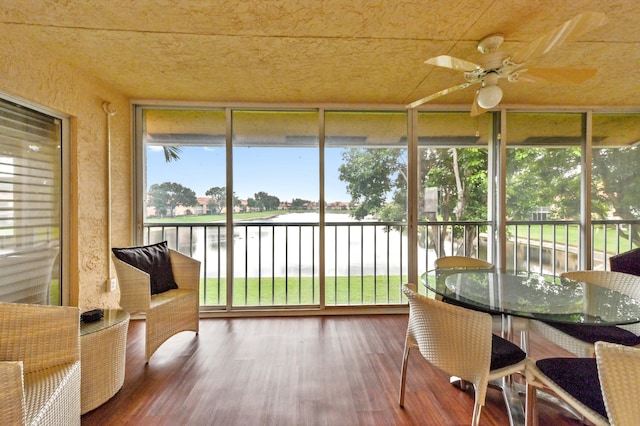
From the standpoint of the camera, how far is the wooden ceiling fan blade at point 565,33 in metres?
1.16

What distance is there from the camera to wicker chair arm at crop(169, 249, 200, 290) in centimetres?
256

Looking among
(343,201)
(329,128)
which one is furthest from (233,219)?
(329,128)

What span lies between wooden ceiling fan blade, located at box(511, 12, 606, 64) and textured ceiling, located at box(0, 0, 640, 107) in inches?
14.7

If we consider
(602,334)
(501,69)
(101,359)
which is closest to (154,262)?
(101,359)

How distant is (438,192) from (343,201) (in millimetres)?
1163

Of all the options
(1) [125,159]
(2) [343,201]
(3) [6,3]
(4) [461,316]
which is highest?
(3) [6,3]

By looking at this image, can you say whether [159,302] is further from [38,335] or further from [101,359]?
[38,335]

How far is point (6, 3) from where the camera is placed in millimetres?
1575

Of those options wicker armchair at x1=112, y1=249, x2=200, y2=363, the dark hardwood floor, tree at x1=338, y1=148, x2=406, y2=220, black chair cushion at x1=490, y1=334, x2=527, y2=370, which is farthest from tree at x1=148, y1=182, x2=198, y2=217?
black chair cushion at x1=490, y1=334, x2=527, y2=370

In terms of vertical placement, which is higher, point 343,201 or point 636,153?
point 636,153

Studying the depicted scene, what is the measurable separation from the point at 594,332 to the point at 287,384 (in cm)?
196

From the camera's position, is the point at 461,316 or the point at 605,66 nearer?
the point at 461,316

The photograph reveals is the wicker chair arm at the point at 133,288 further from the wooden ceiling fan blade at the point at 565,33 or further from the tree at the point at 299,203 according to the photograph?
the wooden ceiling fan blade at the point at 565,33

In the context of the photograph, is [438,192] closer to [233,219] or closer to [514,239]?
[514,239]
